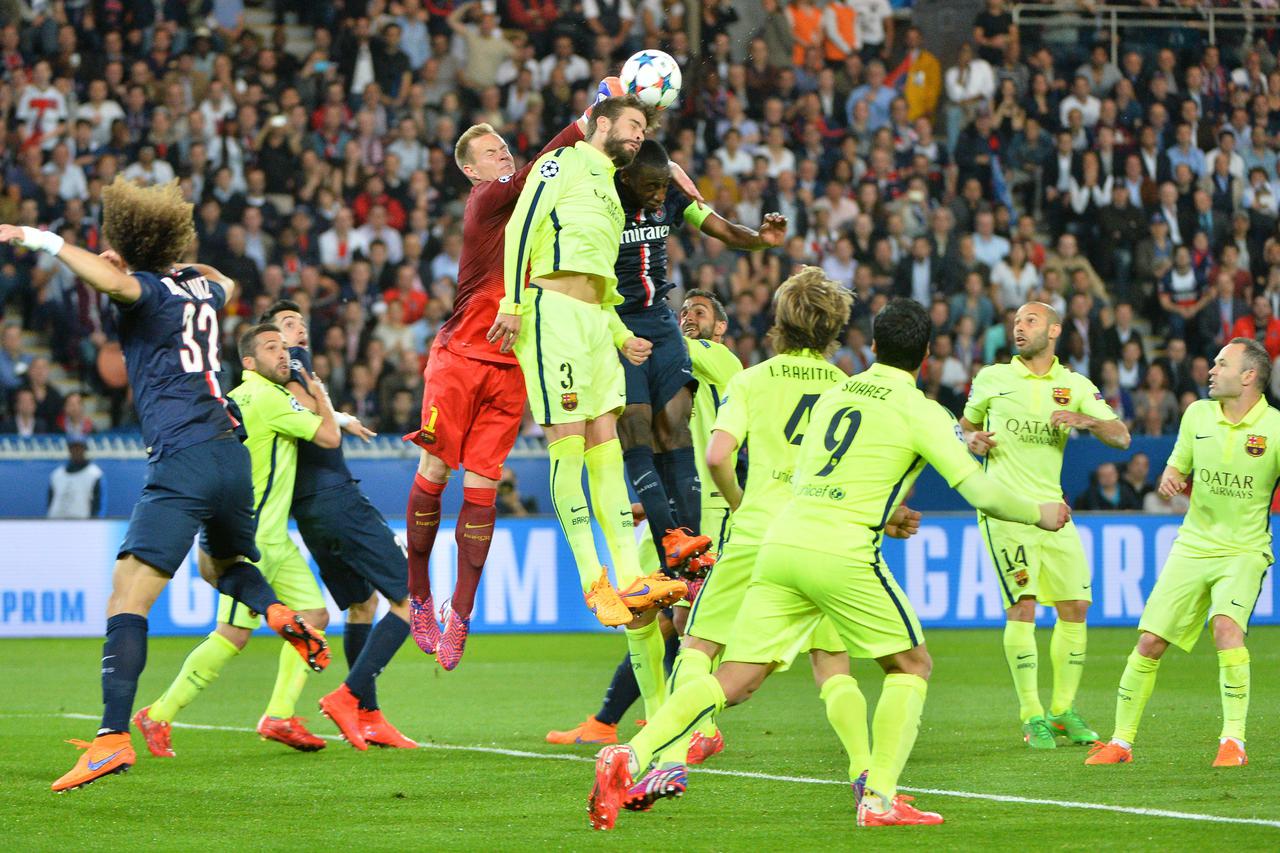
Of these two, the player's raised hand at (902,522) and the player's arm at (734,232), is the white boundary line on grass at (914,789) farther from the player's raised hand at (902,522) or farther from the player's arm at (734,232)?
the player's arm at (734,232)

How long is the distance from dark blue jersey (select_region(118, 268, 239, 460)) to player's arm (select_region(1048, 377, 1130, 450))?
4.66 m

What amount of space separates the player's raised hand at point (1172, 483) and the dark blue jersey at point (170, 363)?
15.2 feet

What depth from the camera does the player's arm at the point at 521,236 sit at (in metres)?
8.07

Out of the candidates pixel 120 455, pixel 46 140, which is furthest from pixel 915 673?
pixel 46 140

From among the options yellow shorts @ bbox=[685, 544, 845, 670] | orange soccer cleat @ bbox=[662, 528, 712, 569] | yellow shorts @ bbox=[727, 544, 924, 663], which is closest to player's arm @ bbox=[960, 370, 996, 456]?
orange soccer cleat @ bbox=[662, 528, 712, 569]

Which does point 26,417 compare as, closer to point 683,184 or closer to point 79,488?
point 79,488

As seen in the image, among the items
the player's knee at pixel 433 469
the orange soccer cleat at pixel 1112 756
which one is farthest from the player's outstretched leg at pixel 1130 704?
the player's knee at pixel 433 469

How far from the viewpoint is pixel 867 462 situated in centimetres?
639

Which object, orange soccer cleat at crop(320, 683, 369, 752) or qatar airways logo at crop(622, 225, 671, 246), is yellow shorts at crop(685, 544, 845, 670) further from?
orange soccer cleat at crop(320, 683, 369, 752)

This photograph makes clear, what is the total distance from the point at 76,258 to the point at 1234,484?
5.54 meters

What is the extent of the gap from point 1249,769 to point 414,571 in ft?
13.6

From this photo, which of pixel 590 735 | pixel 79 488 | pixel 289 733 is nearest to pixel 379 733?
pixel 289 733

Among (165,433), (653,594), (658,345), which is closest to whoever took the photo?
(165,433)

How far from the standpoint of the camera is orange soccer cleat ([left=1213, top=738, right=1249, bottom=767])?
8.11 m
